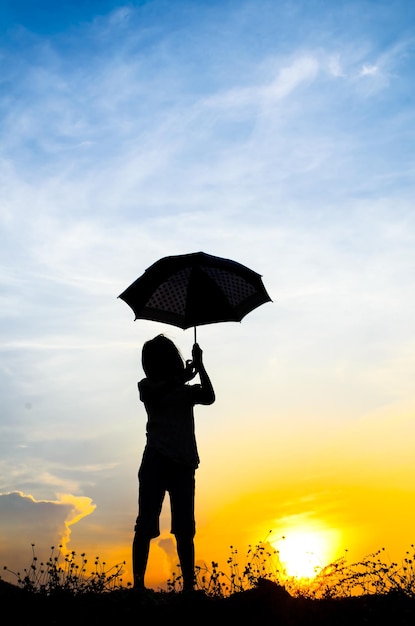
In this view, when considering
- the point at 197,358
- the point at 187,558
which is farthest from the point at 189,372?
the point at 187,558

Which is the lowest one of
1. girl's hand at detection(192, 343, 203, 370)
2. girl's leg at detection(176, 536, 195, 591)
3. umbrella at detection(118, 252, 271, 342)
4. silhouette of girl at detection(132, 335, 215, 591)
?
girl's leg at detection(176, 536, 195, 591)

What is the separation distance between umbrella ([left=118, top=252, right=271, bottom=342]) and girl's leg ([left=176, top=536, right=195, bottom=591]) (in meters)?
2.42

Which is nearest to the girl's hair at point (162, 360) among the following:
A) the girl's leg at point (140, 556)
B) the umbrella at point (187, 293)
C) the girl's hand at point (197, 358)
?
the girl's hand at point (197, 358)

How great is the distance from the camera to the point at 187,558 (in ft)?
23.0

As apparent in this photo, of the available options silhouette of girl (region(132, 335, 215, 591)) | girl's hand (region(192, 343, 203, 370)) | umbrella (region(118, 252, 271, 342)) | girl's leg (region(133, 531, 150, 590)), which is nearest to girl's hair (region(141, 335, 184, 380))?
silhouette of girl (region(132, 335, 215, 591))

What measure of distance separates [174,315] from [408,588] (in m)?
4.04

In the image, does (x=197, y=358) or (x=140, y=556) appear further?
(x=197, y=358)

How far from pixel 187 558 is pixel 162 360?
2166 mm

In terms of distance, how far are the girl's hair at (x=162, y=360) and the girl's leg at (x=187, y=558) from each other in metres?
1.79

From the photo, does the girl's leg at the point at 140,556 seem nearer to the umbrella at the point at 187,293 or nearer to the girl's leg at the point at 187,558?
the girl's leg at the point at 187,558

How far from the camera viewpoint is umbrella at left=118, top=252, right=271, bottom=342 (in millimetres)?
7656

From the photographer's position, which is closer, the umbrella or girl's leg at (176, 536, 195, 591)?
girl's leg at (176, 536, 195, 591)

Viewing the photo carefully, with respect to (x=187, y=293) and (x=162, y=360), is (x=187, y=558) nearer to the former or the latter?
(x=162, y=360)

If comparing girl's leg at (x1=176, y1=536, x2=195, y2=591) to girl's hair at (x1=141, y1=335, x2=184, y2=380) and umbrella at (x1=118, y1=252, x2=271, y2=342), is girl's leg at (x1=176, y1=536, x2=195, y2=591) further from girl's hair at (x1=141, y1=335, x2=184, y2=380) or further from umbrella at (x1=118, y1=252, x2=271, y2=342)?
umbrella at (x1=118, y1=252, x2=271, y2=342)
